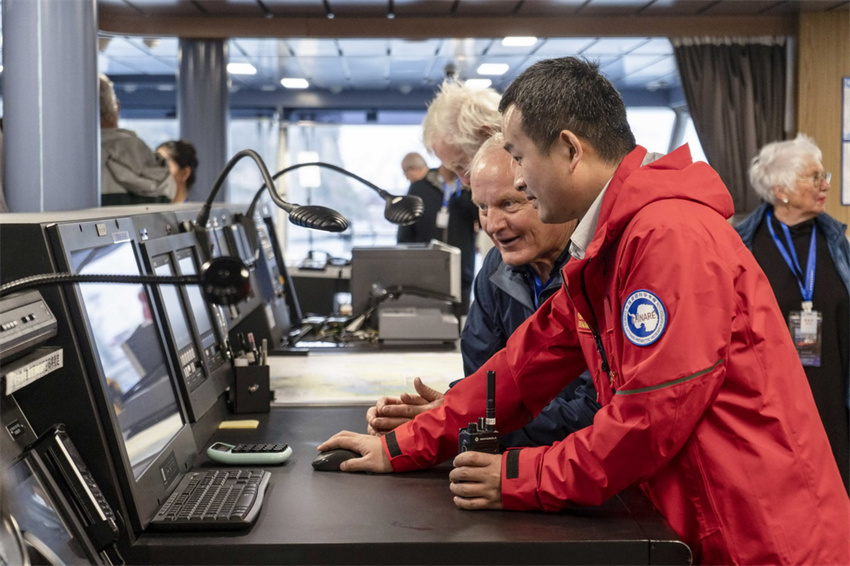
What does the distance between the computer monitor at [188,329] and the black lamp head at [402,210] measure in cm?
56

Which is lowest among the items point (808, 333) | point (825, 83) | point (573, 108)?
point (808, 333)

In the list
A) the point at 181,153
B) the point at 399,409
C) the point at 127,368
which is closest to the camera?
the point at 127,368

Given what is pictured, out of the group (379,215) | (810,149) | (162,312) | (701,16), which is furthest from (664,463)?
(379,215)

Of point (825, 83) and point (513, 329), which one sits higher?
point (825, 83)

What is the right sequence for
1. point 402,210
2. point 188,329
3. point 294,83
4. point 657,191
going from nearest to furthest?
point 657,191 < point 188,329 < point 402,210 < point 294,83

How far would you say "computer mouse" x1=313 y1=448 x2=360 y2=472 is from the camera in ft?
5.04

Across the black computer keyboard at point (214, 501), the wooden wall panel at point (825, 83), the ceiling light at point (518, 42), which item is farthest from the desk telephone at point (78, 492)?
the ceiling light at point (518, 42)

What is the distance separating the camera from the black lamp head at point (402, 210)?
2354 millimetres

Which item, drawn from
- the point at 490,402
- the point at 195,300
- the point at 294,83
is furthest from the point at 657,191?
the point at 294,83

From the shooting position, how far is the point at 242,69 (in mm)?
9984

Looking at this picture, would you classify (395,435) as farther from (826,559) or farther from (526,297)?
(826,559)

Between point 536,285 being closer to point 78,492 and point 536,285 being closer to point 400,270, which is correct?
point 78,492

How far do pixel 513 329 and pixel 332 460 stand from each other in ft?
1.88

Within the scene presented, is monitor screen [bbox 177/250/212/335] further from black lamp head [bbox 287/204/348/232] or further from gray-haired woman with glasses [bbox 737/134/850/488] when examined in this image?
gray-haired woman with glasses [bbox 737/134/850/488]
